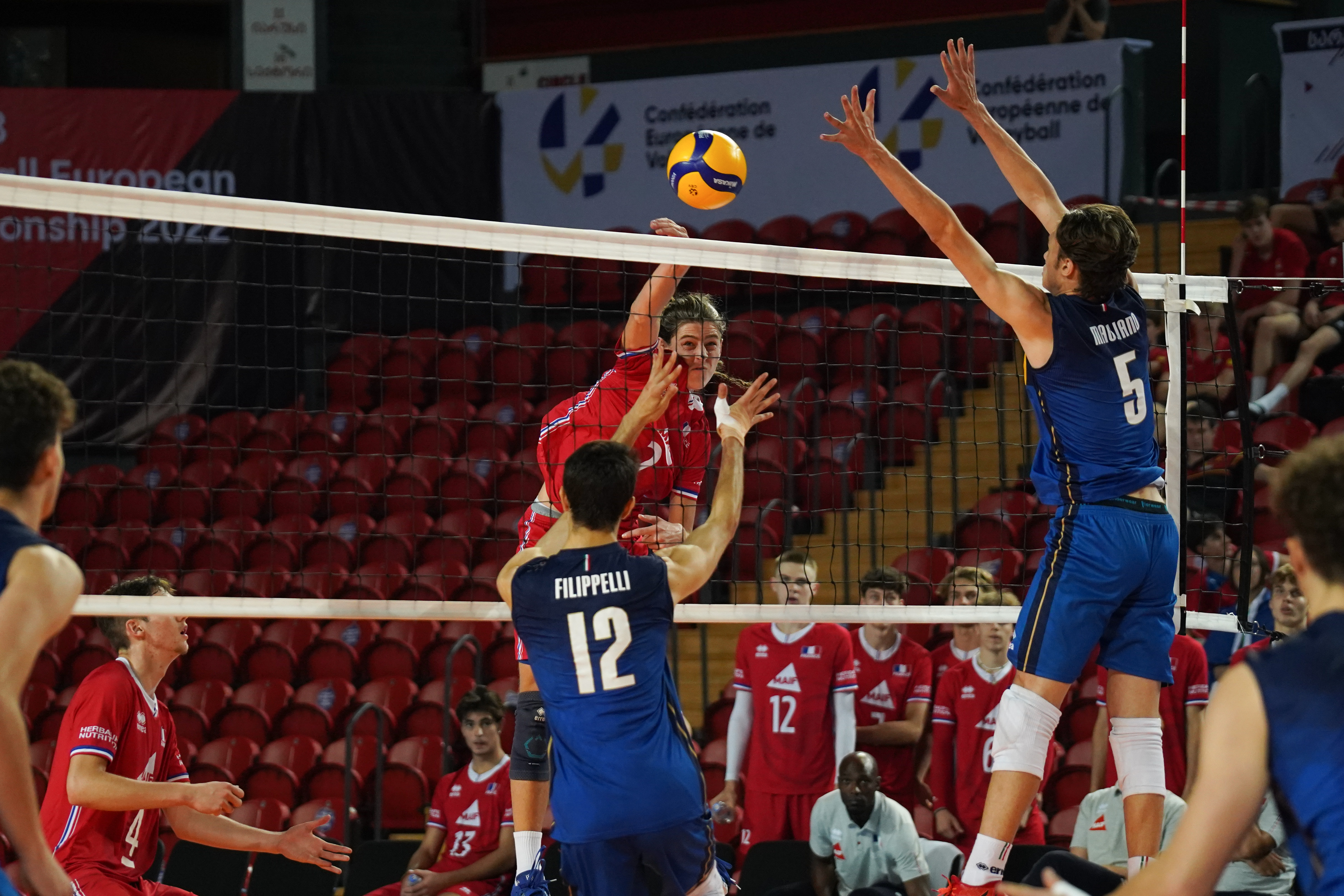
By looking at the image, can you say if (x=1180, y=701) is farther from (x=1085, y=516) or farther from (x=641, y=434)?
(x=641, y=434)

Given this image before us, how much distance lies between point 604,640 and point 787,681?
468 cm

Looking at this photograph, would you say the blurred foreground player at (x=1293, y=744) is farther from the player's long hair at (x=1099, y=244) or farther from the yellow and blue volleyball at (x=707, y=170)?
the yellow and blue volleyball at (x=707, y=170)

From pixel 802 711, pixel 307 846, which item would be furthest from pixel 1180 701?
pixel 307 846

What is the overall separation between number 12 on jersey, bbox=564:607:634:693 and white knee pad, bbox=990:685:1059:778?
1387 mm

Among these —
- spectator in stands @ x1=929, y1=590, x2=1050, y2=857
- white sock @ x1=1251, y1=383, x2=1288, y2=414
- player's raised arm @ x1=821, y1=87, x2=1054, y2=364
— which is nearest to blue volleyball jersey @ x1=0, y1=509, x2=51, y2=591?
player's raised arm @ x1=821, y1=87, x2=1054, y2=364

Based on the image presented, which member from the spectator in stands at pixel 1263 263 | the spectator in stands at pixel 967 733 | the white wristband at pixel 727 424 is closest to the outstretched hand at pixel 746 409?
the white wristband at pixel 727 424

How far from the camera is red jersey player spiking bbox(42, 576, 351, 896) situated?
585 centimetres

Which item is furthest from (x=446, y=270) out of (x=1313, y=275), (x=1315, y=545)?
(x=1315, y=545)

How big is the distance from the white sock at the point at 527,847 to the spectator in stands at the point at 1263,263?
8.01m

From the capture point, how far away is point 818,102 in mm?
16531

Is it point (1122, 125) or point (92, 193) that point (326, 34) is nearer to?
point (1122, 125)

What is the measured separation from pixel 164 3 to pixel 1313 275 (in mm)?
16274

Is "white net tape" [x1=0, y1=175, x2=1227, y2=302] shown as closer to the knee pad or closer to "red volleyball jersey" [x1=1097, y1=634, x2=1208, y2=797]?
the knee pad

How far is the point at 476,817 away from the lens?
948cm
